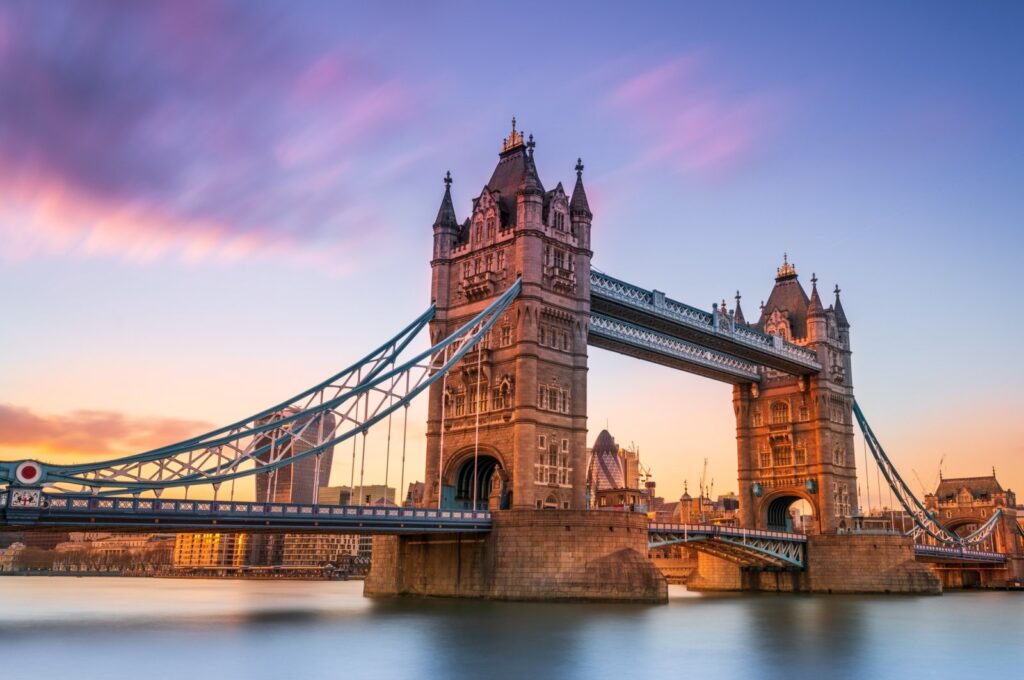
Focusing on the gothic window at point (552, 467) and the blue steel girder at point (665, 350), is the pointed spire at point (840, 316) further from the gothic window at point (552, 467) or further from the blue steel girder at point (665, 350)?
the gothic window at point (552, 467)

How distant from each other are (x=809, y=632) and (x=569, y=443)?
70.9 feet

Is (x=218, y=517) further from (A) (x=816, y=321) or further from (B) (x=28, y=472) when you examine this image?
(A) (x=816, y=321)

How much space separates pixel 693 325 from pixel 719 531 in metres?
15.9

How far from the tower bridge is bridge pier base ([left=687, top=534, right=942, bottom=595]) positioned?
138 mm

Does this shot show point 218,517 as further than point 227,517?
No

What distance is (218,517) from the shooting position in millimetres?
42781

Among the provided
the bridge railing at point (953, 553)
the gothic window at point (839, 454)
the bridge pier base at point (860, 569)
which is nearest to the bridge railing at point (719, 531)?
the bridge pier base at point (860, 569)

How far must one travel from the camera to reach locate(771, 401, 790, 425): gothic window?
88.9m

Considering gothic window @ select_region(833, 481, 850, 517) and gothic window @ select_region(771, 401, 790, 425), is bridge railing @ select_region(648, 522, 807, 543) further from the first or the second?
gothic window @ select_region(771, 401, 790, 425)

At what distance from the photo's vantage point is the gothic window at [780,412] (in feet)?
292

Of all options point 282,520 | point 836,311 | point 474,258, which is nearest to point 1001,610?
point 836,311

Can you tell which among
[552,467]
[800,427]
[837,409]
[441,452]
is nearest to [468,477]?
[441,452]

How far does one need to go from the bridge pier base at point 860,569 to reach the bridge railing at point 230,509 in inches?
1547

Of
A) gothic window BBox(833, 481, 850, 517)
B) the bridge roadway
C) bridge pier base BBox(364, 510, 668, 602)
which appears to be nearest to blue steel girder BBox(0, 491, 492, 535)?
the bridge roadway
